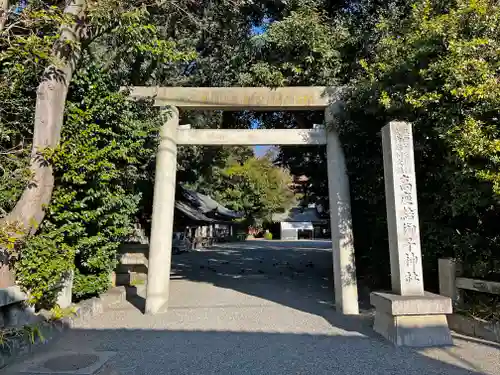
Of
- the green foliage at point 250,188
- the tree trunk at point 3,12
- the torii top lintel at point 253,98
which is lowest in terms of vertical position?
the torii top lintel at point 253,98

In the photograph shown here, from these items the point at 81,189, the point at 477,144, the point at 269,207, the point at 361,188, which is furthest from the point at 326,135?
the point at 269,207

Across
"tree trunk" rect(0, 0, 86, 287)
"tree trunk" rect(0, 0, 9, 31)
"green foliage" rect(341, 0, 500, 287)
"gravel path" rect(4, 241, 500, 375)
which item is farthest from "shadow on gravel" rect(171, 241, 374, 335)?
"tree trunk" rect(0, 0, 9, 31)

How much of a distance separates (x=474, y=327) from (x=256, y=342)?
3081 millimetres

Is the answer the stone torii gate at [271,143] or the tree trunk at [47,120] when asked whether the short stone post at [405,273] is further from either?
the tree trunk at [47,120]

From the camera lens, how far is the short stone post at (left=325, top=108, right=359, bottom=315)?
729 cm

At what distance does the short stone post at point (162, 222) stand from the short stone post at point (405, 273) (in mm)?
3752

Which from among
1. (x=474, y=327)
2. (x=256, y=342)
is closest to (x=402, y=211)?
(x=474, y=327)

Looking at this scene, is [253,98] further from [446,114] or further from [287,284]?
[287,284]

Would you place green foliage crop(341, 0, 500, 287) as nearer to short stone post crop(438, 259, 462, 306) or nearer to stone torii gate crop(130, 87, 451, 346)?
short stone post crop(438, 259, 462, 306)

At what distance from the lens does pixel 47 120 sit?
5.99m

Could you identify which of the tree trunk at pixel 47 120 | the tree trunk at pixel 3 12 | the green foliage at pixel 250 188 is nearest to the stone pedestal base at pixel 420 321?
the tree trunk at pixel 47 120

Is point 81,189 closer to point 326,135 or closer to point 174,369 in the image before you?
point 174,369

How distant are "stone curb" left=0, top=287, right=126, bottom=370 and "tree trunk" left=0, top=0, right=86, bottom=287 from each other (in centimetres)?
89

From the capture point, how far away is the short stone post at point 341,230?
287 inches
